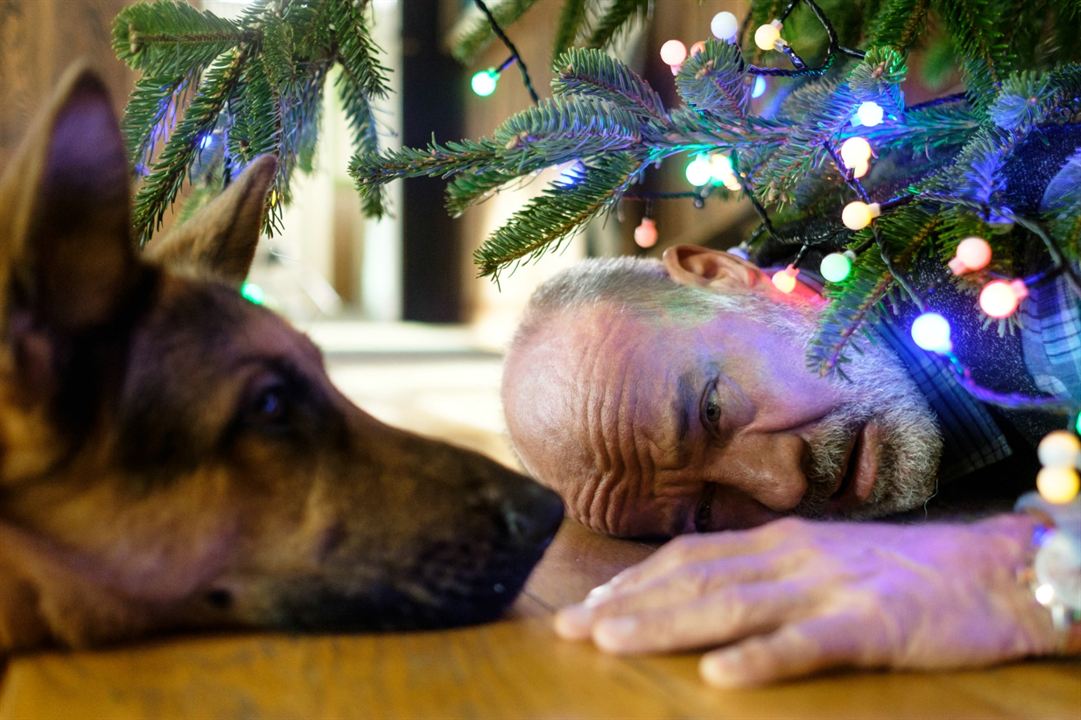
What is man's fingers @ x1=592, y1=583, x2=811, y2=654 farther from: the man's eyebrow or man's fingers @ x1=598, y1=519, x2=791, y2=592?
the man's eyebrow

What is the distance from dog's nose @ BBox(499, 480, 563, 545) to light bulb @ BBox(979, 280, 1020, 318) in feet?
A: 1.69

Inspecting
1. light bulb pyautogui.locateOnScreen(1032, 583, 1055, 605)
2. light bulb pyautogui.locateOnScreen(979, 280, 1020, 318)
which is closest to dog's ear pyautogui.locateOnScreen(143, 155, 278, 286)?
light bulb pyautogui.locateOnScreen(979, 280, 1020, 318)

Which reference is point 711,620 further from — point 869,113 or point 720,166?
point 720,166

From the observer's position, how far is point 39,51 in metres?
2.49

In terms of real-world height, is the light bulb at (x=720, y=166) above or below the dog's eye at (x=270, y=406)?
above

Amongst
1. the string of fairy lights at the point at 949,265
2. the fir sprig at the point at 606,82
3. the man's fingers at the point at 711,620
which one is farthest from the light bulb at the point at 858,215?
the man's fingers at the point at 711,620

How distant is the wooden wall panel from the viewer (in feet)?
8.01

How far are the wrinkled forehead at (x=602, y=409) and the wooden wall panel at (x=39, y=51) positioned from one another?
1543mm

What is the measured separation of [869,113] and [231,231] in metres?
0.85

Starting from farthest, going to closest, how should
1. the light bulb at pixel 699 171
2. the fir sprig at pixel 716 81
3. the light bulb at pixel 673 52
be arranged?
the light bulb at pixel 699 171 → the light bulb at pixel 673 52 → the fir sprig at pixel 716 81

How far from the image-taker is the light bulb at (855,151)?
114 centimetres

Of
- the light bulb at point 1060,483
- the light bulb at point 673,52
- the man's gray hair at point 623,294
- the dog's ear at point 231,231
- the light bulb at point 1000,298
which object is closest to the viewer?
the light bulb at point 1060,483

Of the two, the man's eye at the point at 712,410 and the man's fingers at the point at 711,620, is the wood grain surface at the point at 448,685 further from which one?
the man's eye at the point at 712,410

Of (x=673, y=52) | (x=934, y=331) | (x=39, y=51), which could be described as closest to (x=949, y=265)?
(x=934, y=331)
